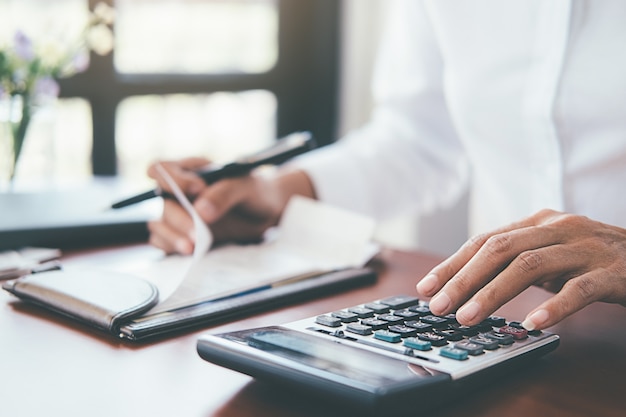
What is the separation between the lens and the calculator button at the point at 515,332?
0.57 meters

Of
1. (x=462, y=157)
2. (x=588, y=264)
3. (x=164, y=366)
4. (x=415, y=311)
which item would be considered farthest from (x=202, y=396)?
(x=462, y=157)

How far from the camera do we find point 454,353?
0.51 metres

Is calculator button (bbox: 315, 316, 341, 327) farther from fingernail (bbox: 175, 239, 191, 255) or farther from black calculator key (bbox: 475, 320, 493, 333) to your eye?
fingernail (bbox: 175, 239, 191, 255)

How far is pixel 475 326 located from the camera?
0.58 m

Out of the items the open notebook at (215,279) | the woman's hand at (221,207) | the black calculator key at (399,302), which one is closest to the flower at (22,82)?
the woman's hand at (221,207)

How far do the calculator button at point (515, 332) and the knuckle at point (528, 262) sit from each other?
0.14 feet

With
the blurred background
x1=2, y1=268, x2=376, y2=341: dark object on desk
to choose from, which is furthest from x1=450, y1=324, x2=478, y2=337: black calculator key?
the blurred background

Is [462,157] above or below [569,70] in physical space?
below

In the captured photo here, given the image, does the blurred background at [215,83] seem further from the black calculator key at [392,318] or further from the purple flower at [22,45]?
the black calculator key at [392,318]

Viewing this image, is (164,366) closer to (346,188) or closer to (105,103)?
(346,188)

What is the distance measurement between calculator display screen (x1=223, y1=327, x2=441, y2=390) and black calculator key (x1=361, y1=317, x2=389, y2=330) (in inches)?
1.7

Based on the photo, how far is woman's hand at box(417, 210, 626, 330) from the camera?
578 mm

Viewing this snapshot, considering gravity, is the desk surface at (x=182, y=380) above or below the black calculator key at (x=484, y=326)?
below

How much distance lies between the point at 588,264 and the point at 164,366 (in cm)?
34
